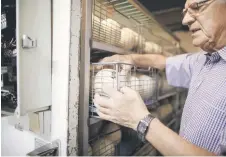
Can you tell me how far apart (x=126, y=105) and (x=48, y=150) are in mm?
484

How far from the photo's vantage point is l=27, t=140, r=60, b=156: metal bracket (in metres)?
1.00

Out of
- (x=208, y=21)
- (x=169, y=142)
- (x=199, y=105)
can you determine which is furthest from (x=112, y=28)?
(x=169, y=142)

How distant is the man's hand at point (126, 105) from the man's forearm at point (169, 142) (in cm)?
7

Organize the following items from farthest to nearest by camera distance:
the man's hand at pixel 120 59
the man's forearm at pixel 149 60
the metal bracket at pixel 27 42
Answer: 1. the man's forearm at pixel 149 60
2. the man's hand at pixel 120 59
3. the metal bracket at pixel 27 42

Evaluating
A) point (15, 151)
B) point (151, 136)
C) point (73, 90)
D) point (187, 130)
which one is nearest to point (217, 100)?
point (187, 130)

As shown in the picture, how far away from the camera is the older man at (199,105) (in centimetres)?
83

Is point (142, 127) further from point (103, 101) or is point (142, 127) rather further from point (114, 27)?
point (114, 27)

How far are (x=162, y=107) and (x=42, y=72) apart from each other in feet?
6.03

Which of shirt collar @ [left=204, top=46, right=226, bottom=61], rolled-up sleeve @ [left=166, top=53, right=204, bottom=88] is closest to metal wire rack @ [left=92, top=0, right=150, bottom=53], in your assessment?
rolled-up sleeve @ [left=166, top=53, right=204, bottom=88]

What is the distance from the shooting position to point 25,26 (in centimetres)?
91

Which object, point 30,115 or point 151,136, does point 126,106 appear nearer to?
point 151,136

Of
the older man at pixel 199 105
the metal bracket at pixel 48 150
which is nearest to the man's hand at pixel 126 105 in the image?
the older man at pixel 199 105

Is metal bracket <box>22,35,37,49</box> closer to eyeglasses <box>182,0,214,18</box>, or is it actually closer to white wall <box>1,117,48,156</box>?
white wall <box>1,117,48,156</box>

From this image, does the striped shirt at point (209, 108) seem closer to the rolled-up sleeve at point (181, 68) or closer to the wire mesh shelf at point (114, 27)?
the rolled-up sleeve at point (181, 68)
